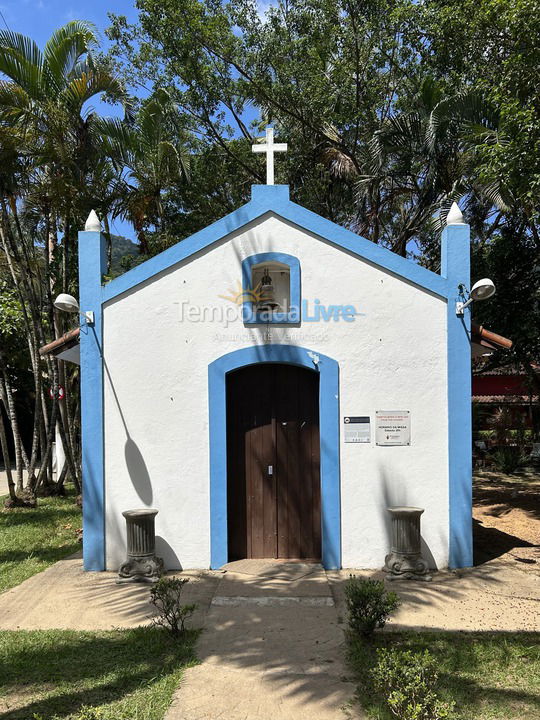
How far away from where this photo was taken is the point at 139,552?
7.18m

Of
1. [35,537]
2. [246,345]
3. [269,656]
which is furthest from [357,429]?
[35,537]

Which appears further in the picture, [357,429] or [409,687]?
[357,429]

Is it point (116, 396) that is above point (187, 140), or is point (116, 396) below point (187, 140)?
below

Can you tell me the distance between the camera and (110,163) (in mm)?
13820

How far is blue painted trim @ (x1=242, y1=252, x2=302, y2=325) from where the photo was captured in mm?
7703

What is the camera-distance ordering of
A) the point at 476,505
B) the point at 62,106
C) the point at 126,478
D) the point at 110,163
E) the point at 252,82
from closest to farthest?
1. the point at 126,478
2. the point at 62,106
3. the point at 476,505
4. the point at 110,163
5. the point at 252,82

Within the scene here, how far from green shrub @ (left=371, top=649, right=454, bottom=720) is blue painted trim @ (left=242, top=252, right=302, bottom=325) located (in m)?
4.44

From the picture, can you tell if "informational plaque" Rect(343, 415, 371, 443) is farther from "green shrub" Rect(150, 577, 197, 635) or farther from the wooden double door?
"green shrub" Rect(150, 577, 197, 635)

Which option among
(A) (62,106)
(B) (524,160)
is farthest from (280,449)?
(A) (62,106)

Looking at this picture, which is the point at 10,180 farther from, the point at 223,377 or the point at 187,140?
the point at 187,140

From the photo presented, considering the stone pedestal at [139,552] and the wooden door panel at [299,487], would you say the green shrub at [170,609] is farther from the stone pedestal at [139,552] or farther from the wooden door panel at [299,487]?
the wooden door panel at [299,487]

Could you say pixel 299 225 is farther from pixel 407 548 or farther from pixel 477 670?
pixel 477 670

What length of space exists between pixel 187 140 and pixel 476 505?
1444cm

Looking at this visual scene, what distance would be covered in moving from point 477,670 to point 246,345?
4.55 metres
